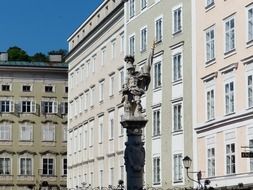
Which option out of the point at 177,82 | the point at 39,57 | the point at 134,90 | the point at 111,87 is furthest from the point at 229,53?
the point at 39,57

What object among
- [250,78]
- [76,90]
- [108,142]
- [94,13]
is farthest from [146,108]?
[76,90]

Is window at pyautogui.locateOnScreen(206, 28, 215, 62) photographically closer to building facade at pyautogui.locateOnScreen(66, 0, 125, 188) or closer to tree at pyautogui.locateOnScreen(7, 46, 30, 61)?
building facade at pyautogui.locateOnScreen(66, 0, 125, 188)

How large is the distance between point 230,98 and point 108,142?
2496 centimetres

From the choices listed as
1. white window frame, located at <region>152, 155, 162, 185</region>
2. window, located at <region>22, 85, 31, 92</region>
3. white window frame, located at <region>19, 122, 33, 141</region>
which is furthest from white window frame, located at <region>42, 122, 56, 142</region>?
white window frame, located at <region>152, 155, 162, 185</region>

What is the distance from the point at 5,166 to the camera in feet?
322

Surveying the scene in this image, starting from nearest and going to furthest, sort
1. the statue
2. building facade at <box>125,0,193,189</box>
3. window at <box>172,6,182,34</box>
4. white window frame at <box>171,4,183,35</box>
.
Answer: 1. the statue
2. building facade at <box>125,0,193,189</box>
3. white window frame at <box>171,4,183,35</box>
4. window at <box>172,6,182,34</box>

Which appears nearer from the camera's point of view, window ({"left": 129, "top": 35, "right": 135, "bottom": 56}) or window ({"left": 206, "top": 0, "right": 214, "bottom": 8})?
window ({"left": 206, "top": 0, "right": 214, "bottom": 8})

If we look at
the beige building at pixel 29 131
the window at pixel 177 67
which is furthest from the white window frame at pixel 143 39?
the beige building at pixel 29 131

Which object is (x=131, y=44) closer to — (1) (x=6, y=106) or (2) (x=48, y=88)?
(2) (x=48, y=88)

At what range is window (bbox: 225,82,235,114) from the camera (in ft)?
144

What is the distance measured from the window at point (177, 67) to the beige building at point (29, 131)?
48.0 metres

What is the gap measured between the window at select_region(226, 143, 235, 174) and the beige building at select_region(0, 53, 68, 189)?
5602 cm

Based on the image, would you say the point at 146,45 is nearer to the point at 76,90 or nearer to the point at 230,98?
the point at 230,98

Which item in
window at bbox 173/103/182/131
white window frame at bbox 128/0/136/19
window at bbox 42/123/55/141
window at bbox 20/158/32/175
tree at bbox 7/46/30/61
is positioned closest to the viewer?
window at bbox 173/103/182/131
